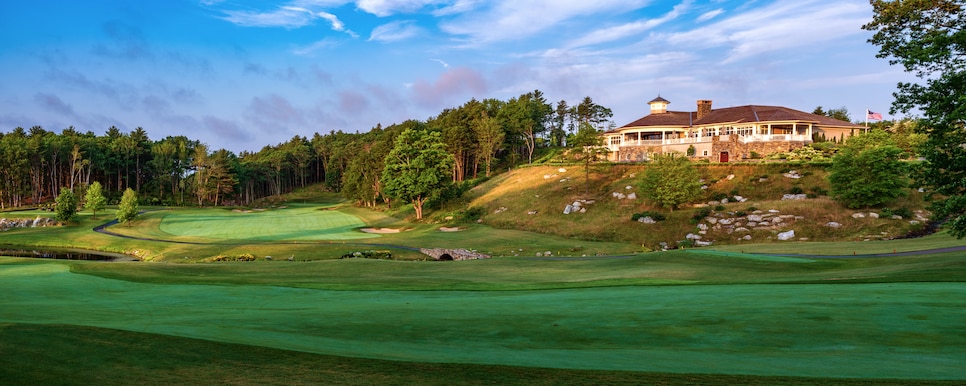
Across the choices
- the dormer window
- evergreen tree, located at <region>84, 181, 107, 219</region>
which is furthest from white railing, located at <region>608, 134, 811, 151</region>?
evergreen tree, located at <region>84, 181, 107, 219</region>

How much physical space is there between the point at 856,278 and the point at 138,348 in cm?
2306

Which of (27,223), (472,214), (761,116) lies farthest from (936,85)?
(27,223)

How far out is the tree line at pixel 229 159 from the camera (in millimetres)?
111750

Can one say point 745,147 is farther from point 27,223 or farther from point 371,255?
point 27,223

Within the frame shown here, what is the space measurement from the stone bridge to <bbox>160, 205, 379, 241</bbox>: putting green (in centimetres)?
1622

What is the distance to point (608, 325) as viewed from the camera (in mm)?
13031

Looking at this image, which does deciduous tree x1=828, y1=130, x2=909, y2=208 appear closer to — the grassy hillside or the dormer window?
the grassy hillside

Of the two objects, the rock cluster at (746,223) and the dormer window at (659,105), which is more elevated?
the dormer window at (659,105)

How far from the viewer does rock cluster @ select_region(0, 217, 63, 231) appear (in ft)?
244

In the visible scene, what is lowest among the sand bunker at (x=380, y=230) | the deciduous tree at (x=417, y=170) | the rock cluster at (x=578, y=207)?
the sand bunker at (x=380, y=230)

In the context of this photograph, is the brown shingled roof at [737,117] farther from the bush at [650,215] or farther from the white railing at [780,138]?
the bush at [650,215]

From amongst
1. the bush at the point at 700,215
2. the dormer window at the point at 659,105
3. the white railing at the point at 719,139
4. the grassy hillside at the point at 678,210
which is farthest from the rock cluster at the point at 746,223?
the dormer window at the point at 659,105

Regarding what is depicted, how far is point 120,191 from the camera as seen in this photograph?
13288 cm

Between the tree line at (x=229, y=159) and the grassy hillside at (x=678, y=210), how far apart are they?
1592cm
